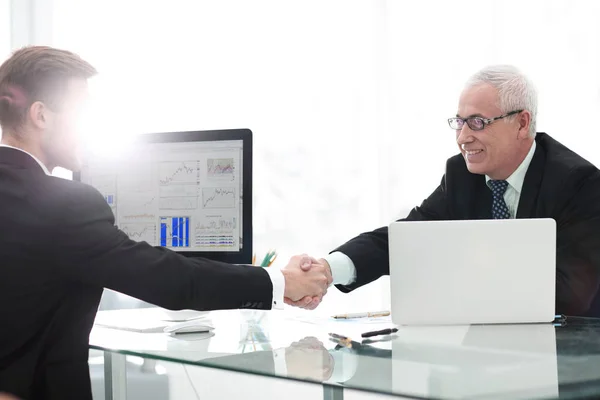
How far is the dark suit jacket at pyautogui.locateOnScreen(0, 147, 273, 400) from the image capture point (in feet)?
4.60

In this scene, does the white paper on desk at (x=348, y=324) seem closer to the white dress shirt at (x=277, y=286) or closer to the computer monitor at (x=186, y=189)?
the white dress shirt at (x=277, y=286)

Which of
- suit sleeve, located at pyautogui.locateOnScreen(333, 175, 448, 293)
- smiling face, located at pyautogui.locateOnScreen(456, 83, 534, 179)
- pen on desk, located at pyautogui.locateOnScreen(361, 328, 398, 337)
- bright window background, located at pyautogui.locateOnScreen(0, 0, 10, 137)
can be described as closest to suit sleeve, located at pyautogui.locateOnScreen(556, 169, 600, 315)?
smiling face, located at pyautogui.locateOnScreen(456, 83, 534, 179)

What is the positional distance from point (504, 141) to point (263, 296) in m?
1.21

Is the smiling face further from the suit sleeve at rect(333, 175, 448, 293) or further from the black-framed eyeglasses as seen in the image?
the suit sleeve at rect(333, 175, 448, 293)

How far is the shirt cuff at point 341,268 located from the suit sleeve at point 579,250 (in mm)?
660

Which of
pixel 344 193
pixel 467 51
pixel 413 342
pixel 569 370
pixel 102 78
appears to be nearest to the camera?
pixel 569 370

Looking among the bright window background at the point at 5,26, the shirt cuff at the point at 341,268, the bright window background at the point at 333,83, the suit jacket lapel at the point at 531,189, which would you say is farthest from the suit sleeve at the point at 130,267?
the bright window background at the point at 5,26

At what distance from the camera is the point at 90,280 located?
1470 mm

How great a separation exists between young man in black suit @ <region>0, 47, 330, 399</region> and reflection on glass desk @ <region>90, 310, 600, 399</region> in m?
0.12

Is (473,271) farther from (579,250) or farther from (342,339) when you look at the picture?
(579,250)

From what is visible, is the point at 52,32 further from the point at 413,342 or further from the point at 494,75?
the point at 413,342

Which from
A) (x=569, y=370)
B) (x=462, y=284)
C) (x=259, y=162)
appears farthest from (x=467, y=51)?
(x=569, y=370)

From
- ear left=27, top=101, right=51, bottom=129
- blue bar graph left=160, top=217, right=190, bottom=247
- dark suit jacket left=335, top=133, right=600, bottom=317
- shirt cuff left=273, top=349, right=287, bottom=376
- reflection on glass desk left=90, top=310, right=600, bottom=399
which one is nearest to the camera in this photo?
reflection on glass desk left=90, top=310, right=600, bottom=399

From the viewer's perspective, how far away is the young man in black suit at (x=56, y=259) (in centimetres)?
141
